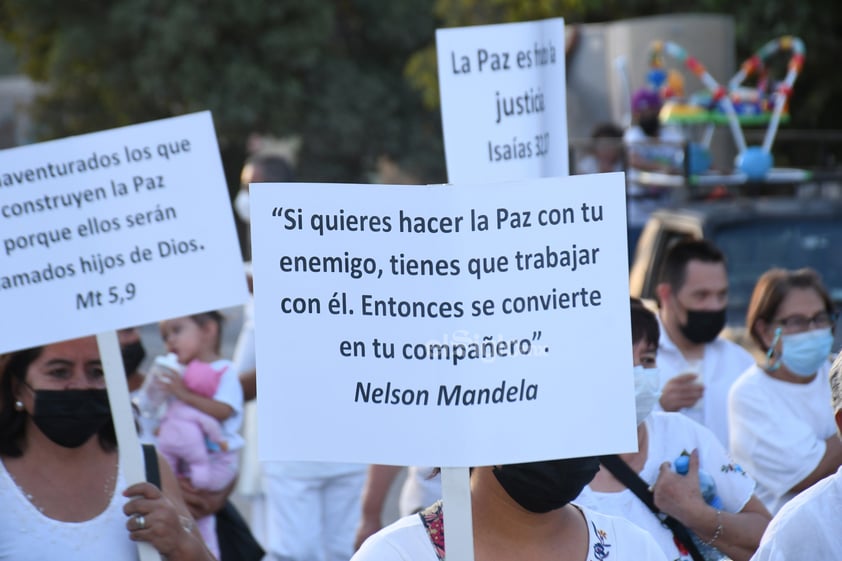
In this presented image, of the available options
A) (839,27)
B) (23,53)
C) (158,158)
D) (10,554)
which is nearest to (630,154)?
(158,158)

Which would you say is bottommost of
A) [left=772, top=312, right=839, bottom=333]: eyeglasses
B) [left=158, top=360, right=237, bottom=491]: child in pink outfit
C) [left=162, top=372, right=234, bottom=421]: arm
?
[left=158, top=360, right=237, bottom=491]: child in pink outfit

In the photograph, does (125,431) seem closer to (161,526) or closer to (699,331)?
(161,526)

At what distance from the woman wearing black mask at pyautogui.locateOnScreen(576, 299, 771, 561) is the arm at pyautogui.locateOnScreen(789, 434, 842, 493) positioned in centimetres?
69

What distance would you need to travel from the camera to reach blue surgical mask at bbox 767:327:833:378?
503 centimetres

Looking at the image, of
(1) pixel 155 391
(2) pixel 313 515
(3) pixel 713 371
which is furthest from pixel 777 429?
(2) pixel 313 515

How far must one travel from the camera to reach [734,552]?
4.01 meters

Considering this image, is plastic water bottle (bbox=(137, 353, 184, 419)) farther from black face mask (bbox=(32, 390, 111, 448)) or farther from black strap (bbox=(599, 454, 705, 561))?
black strap (bbox=(599, 454, 705, 561))

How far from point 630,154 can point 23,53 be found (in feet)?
69.0

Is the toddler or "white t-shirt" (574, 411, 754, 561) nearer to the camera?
"white t-shirt" (574, 411, 754, 561)

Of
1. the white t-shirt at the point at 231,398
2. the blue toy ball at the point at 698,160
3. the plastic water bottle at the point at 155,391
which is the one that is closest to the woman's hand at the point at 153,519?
the white t-shirt at the point at 231,398

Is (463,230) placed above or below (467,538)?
above

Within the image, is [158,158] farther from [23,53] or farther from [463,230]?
[23,53]

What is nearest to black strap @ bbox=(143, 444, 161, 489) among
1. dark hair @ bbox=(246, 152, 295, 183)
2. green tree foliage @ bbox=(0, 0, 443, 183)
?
dark hair @ bbox=(246, 152, 295, 183)

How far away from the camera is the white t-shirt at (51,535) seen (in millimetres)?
3678
